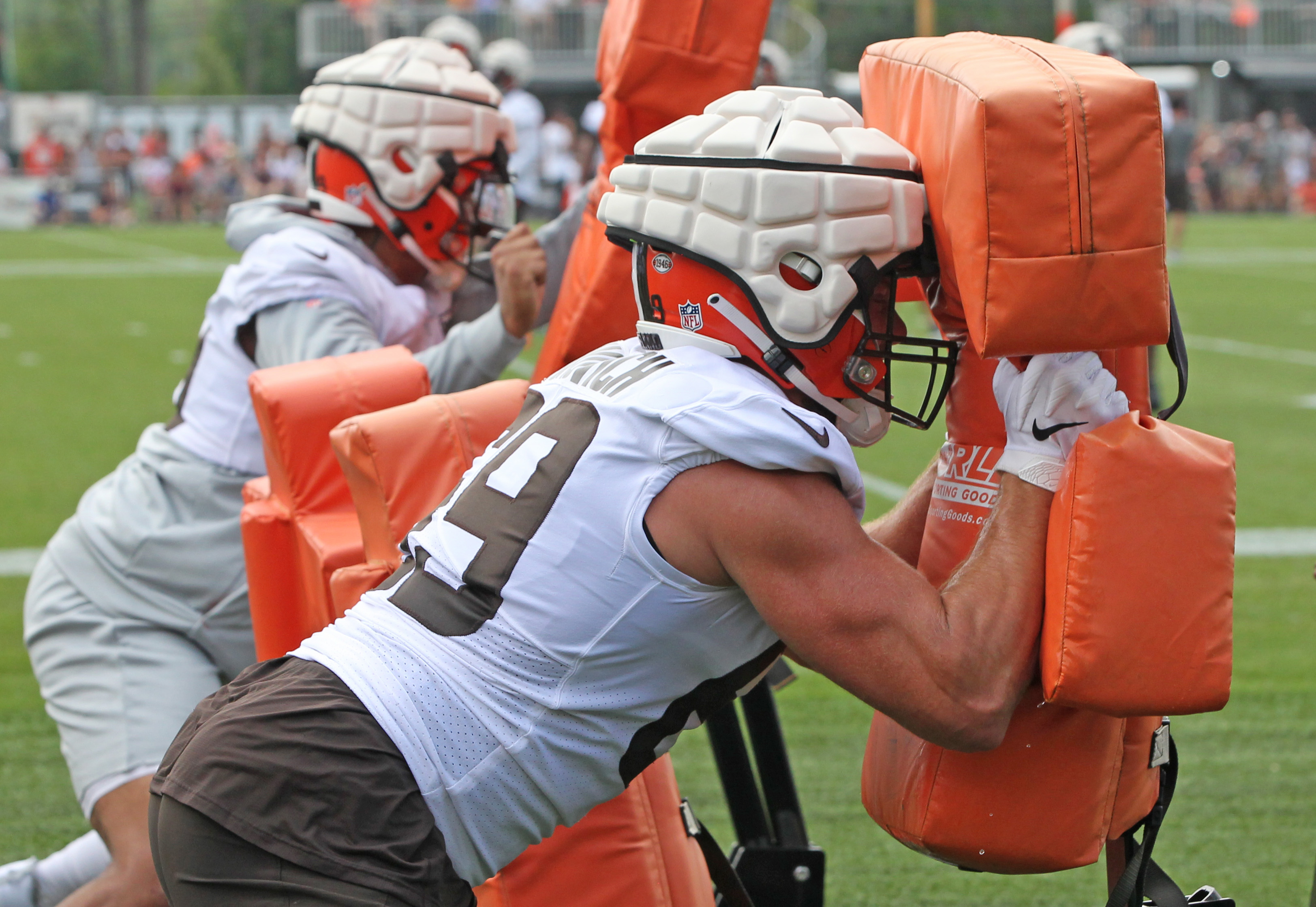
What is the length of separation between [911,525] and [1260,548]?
4.92 meters

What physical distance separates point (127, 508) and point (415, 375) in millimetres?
925

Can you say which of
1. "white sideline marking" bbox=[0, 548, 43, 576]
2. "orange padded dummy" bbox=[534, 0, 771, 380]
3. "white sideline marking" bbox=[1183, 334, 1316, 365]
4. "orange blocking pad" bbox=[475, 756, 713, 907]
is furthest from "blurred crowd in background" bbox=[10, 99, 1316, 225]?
"orange blocking pad" bbox=[475, 756, 713, 907]

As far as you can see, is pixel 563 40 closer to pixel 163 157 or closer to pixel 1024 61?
pixel 163 157

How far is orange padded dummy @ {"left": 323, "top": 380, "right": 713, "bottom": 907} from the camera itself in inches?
95.4

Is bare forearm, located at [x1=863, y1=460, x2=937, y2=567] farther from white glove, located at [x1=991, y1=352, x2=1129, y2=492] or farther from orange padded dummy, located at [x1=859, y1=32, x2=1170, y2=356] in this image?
orange padded dummy, located at [x1=859, y1=32, x2=1170, y2=356]

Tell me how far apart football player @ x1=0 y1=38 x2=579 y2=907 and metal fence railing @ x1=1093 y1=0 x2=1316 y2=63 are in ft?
129

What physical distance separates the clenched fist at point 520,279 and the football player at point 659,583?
1236 millimetres

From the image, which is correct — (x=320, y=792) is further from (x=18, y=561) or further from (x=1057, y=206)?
(x=18, y=561)

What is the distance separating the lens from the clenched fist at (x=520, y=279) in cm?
341

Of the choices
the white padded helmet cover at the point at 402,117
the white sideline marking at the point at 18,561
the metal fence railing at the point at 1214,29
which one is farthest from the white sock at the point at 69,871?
the metal fence railing at the point at 1214,29

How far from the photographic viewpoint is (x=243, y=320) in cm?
330

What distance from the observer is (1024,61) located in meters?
2.01

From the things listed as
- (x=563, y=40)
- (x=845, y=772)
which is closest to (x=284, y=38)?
(x=563, y=40)

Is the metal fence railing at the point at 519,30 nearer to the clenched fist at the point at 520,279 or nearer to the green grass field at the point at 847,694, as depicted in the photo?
the green grass field at the point at 847,694
